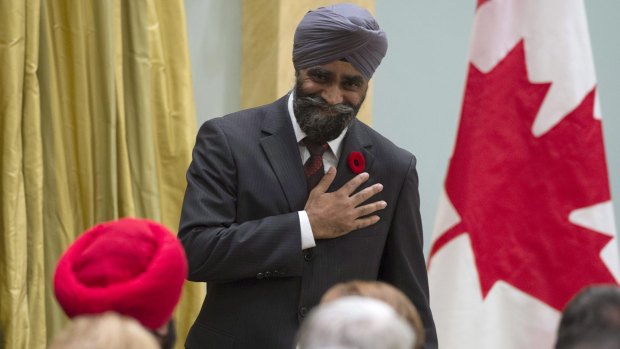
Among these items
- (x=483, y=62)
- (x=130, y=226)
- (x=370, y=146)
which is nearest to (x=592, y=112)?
(x=483, y=62)

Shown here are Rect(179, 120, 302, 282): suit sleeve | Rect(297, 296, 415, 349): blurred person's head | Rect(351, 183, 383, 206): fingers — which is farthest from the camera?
Rect(351, 183, 383, 206): fingers

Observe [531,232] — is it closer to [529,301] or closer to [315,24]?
[529,301]

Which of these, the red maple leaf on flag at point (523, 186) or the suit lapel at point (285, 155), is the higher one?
the suit lapel at point (285, 155)

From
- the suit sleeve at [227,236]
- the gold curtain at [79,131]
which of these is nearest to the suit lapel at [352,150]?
the suit sleeve at [227,236]

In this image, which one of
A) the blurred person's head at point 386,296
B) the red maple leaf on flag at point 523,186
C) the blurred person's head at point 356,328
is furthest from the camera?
Answer: the red maple leaf on flag at point 523,186

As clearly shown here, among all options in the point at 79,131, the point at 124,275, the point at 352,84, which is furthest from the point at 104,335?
the point at 79,131

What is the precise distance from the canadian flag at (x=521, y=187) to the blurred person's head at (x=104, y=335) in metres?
2.47

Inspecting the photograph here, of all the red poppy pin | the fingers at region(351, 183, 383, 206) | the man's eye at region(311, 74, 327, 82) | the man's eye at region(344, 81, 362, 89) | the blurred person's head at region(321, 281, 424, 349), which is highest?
the man's eye at region(311, 74, 327, 82)

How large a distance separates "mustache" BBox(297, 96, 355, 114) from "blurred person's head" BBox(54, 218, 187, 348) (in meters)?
0.99

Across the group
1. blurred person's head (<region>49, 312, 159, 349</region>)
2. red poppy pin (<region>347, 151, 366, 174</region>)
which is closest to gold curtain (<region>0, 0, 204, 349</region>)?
red poppy pin (<region>347, 151, 366, 174</region>)

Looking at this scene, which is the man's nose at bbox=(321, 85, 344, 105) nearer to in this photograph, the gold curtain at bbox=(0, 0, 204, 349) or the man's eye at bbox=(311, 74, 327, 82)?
the man's eye at bbox=(311, 74, 327, 82)

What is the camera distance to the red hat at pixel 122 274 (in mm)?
2113

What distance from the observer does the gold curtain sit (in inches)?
149

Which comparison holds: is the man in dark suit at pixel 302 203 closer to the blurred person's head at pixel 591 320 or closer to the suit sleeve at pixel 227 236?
the suit sleeve at pixel 227 236
